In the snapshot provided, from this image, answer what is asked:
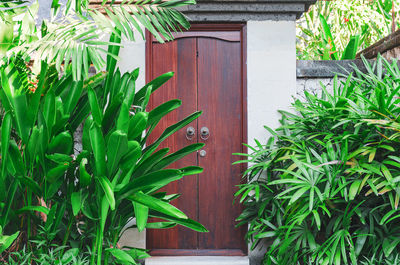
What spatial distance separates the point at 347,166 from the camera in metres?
3.20

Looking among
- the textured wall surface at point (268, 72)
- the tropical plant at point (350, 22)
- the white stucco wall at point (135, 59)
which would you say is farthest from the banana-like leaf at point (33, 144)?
the tropical plant at point (350, 22)

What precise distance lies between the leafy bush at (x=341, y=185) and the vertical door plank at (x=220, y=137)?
450mm

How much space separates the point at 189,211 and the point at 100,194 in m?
1.30

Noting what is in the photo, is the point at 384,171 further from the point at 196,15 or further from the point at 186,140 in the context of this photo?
the point at 196,15

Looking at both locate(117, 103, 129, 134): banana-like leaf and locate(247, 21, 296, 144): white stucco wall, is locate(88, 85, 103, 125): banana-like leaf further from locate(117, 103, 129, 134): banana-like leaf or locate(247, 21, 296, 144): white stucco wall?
locate(247, 21, 296, 144): white stucco wall

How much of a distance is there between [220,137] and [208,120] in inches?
7.8

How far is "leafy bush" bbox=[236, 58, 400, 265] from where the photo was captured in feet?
9.89

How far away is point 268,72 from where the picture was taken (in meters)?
4.07

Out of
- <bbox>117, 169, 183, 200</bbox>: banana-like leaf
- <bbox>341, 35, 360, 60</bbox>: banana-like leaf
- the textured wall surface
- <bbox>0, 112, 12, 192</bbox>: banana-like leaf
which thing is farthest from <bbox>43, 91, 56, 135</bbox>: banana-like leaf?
<bbox>341, 35, 360, 60</bbox>: banana-like leaf

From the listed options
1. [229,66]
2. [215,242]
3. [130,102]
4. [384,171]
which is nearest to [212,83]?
[229,66]

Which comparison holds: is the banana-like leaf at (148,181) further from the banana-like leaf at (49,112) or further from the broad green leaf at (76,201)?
the banana-like leaf at (49,112)

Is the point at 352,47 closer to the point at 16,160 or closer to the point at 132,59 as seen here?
the point at 132,59

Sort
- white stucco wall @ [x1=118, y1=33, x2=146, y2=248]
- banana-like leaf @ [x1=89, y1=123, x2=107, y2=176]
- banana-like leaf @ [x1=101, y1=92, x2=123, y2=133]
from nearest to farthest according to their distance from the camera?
1. banana-like leaf @ [x1=89, y1=123, x2=107, y2=176]
2. banana-like leaf @ [x1=101, y1=92, x2=123, y2=133]
3. white stucco wall @ [x1=118, y1=33, x2=146, y2=248]

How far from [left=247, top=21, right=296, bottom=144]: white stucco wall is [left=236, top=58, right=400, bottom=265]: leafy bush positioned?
36cm
